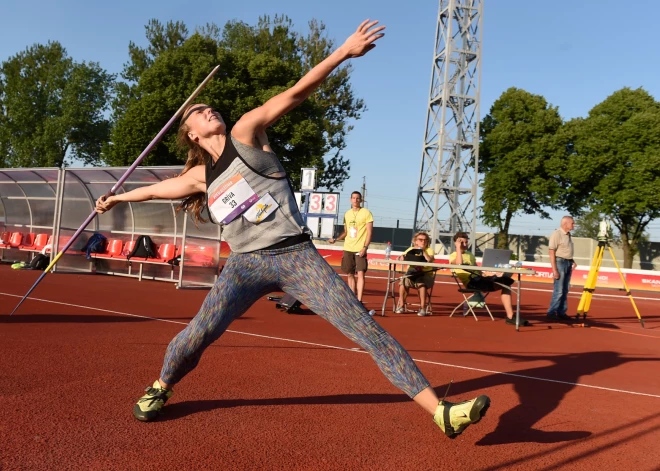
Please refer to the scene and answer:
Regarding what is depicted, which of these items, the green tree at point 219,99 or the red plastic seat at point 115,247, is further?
the green tree at point 219,99

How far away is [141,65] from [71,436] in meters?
47.0

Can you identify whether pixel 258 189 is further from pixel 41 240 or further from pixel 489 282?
pixel 41 240

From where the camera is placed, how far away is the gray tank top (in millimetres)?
3596

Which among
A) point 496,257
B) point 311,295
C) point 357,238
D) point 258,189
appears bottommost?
point 311,295

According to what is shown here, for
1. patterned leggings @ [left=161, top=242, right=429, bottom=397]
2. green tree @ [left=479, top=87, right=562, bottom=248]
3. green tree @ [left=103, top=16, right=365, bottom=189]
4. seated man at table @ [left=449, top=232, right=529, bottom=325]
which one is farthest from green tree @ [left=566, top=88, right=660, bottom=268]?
patterned leggings @ [left=161, top=242, right=429, bottom=397]

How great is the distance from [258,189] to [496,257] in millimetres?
8626

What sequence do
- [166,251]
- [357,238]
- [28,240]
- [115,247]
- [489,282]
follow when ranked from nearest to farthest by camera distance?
[489,282]
[357,238]
[166,251]
[115,247]
[28,240]

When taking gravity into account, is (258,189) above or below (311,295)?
above

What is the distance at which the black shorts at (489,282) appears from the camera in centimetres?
1143

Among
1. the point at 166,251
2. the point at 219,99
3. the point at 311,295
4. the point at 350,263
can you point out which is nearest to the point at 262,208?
the point at 311,295

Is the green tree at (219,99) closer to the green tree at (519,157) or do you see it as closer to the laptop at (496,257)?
the green tree at (519,157)

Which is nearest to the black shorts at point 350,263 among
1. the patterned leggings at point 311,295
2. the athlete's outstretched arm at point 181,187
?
the athlete's outstretched arm at point 181,187

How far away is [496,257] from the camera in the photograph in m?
11.5

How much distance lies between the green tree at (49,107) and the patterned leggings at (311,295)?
48.9 metres
